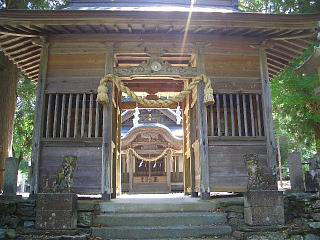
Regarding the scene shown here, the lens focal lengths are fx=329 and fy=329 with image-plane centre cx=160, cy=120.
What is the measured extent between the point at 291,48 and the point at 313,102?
10.2 ft

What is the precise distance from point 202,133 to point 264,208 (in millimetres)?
2815

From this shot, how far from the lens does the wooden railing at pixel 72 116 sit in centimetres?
880

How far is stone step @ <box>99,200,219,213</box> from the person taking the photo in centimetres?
725

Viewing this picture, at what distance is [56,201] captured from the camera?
655 centimetres

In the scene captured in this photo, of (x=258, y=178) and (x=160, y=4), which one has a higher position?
(x=160, y=4)

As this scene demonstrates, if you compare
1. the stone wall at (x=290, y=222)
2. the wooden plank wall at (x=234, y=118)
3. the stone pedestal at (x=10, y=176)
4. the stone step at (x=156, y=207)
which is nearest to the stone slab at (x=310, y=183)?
the wooden plank wall at (x=234, y=118)

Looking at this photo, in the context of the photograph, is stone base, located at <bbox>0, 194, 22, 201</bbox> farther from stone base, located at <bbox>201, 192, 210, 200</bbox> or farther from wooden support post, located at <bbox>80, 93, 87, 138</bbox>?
stone base, located at <bbox>201, 192, 210, 200</bbox>

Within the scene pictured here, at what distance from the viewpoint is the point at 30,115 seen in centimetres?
1697

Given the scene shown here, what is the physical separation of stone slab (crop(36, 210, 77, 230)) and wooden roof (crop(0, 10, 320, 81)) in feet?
15.2

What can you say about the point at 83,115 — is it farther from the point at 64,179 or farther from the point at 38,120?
the point at 64,179

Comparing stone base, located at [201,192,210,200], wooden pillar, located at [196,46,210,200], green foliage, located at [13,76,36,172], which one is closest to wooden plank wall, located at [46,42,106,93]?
wooden pillar, located at [196,46,210,200]

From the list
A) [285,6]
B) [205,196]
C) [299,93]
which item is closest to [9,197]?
[205,196]

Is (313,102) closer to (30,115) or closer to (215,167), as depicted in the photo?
(215,167)

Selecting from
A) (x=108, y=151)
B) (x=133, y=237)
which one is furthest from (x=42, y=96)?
(x=133, y=237)
